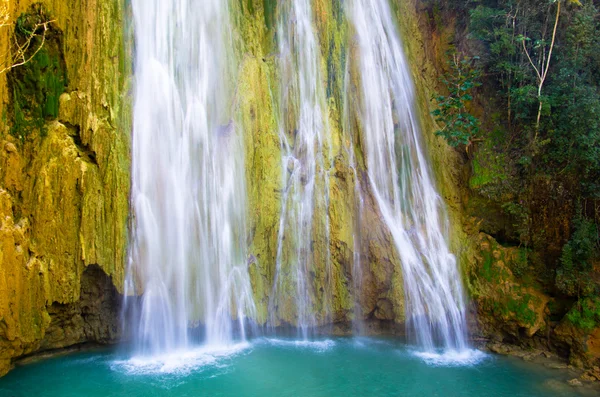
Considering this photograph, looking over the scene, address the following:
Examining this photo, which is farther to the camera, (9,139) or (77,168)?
(77,168)

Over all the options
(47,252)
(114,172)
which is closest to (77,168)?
(114,172)

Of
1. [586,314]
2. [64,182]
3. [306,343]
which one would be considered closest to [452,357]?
[586,314]

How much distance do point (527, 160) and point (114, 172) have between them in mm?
11277

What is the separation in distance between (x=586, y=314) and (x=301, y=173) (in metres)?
8.10

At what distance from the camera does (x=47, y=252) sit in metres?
10.2

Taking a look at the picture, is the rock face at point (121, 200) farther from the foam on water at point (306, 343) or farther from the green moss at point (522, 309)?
the foam on water at point (306, 343)

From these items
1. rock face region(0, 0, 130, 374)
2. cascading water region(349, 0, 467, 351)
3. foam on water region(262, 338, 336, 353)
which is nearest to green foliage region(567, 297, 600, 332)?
cascading water region(349, 0, 467, 351)

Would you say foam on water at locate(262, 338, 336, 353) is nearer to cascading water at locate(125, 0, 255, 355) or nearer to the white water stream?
the white water stream

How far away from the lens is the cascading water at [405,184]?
503 inches

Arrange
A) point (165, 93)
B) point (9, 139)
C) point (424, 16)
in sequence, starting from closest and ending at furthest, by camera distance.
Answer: point (9, 139) < point (165, 93) < point (424, 16)

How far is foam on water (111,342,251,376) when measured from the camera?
1019 centimetres

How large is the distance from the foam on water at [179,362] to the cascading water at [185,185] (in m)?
0.31

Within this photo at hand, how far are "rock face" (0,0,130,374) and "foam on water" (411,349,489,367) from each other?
25.0ft

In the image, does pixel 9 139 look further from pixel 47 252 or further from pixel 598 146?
pixel 598 146
